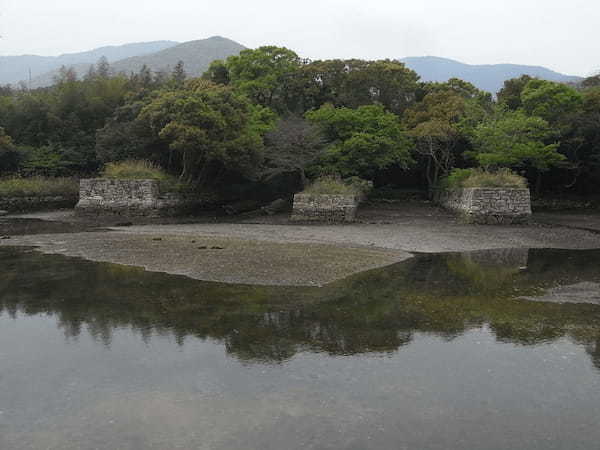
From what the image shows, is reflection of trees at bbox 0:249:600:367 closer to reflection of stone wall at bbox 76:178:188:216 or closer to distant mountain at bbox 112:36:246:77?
reflection of stone wall at bbox 76:178:188:216

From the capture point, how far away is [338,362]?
637 centimetres

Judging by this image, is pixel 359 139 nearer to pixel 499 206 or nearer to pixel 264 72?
pixel 499 206

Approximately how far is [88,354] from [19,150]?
3001 centimetres

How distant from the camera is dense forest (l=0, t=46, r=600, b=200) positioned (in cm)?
2736

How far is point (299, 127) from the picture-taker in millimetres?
28234

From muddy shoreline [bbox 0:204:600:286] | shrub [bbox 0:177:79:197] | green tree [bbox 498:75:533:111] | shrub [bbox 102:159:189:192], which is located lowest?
muddy shoreline [bbox 0:204:600:286]

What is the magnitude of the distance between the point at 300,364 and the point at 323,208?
56.9ft

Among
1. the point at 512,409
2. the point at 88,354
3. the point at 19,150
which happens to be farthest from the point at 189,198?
the point at 512,409

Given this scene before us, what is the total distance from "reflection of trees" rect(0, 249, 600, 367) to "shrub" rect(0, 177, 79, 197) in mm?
18565

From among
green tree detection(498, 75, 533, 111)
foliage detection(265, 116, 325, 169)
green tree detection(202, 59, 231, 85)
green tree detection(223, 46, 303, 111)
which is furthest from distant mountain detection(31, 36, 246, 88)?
foliage detection(265, 116, 325, 169)

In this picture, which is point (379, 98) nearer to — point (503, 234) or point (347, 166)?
point (347, 166)

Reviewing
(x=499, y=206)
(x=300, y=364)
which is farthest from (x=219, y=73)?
(x=300, y=364)

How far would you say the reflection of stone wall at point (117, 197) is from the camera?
25.3m

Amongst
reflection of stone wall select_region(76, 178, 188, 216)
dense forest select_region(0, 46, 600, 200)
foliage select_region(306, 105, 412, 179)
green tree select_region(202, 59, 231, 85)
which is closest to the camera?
reflection of stone wall select_region(76, 178, 188, 216)
